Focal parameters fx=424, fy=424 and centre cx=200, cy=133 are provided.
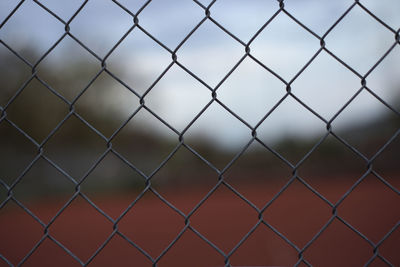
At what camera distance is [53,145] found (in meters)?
11.4

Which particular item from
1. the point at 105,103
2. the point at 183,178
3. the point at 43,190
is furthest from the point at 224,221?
the point at 105,103

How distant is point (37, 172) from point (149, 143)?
10.2 ft

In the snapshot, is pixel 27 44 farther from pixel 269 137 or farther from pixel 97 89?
pixel 269 137

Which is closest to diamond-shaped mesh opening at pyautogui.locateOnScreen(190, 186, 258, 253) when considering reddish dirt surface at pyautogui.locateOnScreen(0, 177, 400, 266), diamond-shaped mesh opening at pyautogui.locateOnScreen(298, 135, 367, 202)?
reddish dirt surface at pyautogui.locateOnScreen(0, 177, 400, 266)

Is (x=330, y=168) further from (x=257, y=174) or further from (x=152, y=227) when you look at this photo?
(x=152, y=227)

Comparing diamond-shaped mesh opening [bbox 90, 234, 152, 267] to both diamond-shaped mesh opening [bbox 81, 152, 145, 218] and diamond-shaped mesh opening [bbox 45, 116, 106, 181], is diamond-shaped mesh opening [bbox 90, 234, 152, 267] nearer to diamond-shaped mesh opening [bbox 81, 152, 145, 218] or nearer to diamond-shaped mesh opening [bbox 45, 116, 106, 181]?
diamond-shaped mesh opening [bbox 45, 116, 106, 181]

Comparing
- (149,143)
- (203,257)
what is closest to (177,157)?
(149,143)

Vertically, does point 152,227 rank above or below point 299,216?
below

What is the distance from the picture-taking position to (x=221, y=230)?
7711mm

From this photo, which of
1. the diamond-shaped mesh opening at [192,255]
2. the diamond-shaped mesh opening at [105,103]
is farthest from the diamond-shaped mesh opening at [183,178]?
the diamond-shaped mesh opening at [192,255]

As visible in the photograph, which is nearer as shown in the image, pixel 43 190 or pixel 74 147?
pixel 43 190

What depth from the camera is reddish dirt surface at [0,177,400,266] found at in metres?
5.96

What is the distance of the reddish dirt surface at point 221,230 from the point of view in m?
5.96

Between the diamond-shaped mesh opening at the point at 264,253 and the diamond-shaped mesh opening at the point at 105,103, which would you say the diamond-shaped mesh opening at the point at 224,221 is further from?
the diamond-shaped mesh opening at the point at 105,103
